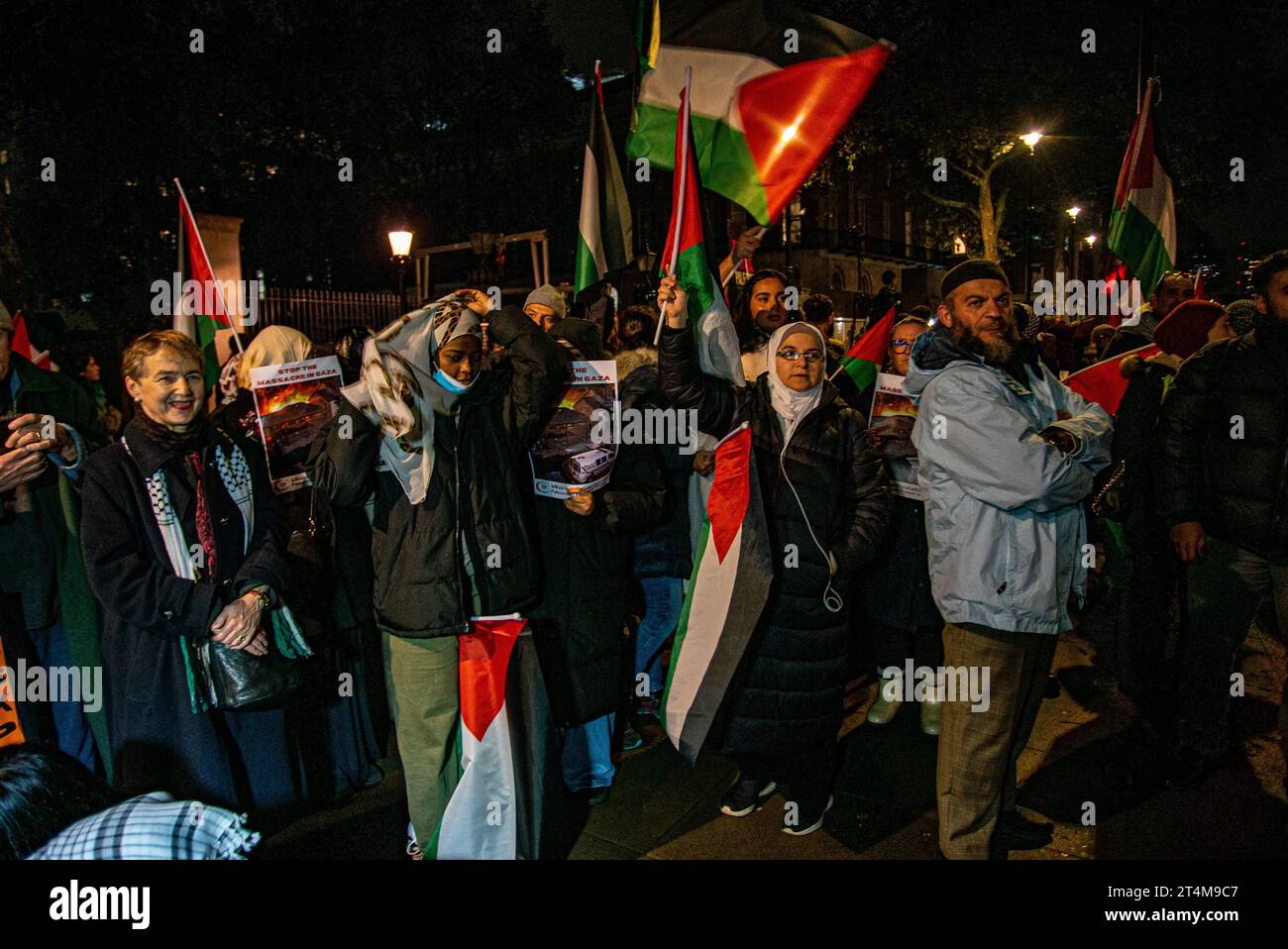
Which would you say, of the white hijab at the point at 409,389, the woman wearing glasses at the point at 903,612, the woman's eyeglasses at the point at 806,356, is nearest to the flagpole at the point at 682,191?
the woman's eyeglasses at the point at 806,356

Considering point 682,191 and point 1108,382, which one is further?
point 1108,382

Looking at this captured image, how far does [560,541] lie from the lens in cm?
382

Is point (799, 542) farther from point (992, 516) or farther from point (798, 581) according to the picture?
point (992, 516)

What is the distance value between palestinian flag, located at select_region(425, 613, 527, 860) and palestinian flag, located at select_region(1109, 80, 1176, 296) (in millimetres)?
4536

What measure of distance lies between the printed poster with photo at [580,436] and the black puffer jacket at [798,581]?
408 mm

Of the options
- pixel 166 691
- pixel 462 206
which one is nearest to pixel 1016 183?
pixel 462 206

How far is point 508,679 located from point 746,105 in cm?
253

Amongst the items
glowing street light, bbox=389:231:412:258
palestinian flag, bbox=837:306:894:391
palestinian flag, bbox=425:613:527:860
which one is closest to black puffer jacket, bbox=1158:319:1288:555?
palestinian flag, bbox=837:306:894:391

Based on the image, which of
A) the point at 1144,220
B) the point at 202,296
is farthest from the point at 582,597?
the point at 1144,220

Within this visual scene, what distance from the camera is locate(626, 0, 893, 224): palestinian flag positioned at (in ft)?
11.2

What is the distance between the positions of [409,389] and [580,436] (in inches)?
34.6

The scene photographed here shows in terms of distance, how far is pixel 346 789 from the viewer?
4070 millimetres

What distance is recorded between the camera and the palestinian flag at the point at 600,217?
3.86m

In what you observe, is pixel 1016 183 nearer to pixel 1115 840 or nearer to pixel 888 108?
pixel 888 108
